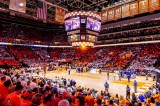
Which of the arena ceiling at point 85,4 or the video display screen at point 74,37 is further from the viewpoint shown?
the arena ceiling at point 85,4

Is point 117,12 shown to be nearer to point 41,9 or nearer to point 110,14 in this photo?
point 110,14

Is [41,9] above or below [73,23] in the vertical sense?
above

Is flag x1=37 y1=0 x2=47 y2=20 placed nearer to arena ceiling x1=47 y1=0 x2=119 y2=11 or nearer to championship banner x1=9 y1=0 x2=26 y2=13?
championship banner x1=9 y1=0 x2=26 y2=13

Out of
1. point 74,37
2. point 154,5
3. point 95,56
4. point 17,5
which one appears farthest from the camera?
point 95,56

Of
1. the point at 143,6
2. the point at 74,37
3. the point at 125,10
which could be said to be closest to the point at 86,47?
the point at 74,37

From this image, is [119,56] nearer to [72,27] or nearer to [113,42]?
[113,42]

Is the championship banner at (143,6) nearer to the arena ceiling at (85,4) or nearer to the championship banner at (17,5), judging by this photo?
the arena ceiling at (85,4)

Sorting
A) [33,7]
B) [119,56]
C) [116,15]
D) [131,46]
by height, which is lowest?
[119,56]

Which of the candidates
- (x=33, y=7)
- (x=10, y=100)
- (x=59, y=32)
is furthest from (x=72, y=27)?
(x=59, y=32)

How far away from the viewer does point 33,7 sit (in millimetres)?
24891

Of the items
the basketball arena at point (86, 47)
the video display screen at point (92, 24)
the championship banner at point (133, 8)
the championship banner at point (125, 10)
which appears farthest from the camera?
the championship banner at point (125, 10)

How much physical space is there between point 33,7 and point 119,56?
67.2ft

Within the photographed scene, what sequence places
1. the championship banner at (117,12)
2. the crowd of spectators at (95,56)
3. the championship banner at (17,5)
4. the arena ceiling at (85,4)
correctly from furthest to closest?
1. the crowd of spectators at (95,56)
2. the arena ceiling at (85,4)
3. the championship banner at (117,12)
4. the championship banner at (17,5)

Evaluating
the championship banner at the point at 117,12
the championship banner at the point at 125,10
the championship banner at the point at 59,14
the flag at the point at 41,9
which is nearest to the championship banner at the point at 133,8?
the championship banner at the point at 125,10
